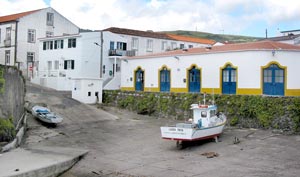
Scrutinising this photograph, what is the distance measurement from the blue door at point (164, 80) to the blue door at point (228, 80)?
547cm

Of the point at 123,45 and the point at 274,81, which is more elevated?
the point at 123,45

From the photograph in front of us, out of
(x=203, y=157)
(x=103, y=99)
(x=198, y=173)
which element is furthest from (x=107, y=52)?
(x=198, y=173)

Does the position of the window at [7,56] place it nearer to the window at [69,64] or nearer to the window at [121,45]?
the window at [69,64]

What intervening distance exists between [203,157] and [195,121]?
3981 millimetres

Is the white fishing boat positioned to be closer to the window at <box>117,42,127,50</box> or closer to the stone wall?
the stone wall

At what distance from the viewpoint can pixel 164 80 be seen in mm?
33094

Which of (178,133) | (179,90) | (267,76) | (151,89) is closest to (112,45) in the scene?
(151,89)

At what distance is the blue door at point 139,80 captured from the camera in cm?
3542

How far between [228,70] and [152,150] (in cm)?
1114

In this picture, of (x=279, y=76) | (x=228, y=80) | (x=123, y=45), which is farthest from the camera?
(x=123, y=45)

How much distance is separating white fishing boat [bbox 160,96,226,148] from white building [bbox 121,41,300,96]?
219 inches

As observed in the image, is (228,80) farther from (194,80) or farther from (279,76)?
(279,76)

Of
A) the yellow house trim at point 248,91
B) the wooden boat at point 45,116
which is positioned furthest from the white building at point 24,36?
the yellow house trim at point 248,91

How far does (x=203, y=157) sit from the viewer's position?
18.5 metres
